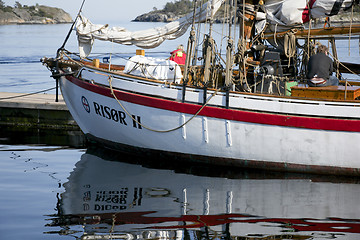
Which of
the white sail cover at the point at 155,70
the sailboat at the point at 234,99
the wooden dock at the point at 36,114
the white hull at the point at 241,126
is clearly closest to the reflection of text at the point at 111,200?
Result: the white hull at the point at 241,126

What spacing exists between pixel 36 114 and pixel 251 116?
7.30 meters

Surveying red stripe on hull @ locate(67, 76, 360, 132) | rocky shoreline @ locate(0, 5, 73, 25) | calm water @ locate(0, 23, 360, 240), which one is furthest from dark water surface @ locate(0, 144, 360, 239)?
rocky shoreline @ locate(0, 5, 73, 25)

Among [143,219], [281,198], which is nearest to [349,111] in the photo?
[281,198]

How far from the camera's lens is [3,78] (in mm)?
28828

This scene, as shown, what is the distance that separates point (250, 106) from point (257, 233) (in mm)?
3229

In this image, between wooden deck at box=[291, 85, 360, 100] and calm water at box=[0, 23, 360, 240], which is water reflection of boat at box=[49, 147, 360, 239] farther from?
wooden deck at box=[291, 85, 360, 100]

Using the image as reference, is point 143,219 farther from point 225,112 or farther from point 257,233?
point 225,112

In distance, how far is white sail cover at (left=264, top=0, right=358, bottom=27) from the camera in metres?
12.1

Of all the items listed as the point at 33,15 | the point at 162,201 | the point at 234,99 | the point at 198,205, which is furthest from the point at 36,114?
the point at 33,15

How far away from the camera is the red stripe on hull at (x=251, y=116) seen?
1082 centimetres

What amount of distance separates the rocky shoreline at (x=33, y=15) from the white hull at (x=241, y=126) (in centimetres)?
11121

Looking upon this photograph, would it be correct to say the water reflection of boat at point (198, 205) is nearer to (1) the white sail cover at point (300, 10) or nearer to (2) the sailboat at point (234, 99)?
(2) the sailboat at point (234, 99)

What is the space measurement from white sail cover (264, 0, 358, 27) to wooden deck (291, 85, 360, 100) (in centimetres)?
185

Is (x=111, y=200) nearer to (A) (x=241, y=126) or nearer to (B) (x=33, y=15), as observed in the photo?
(A) (x=241, y=126)
